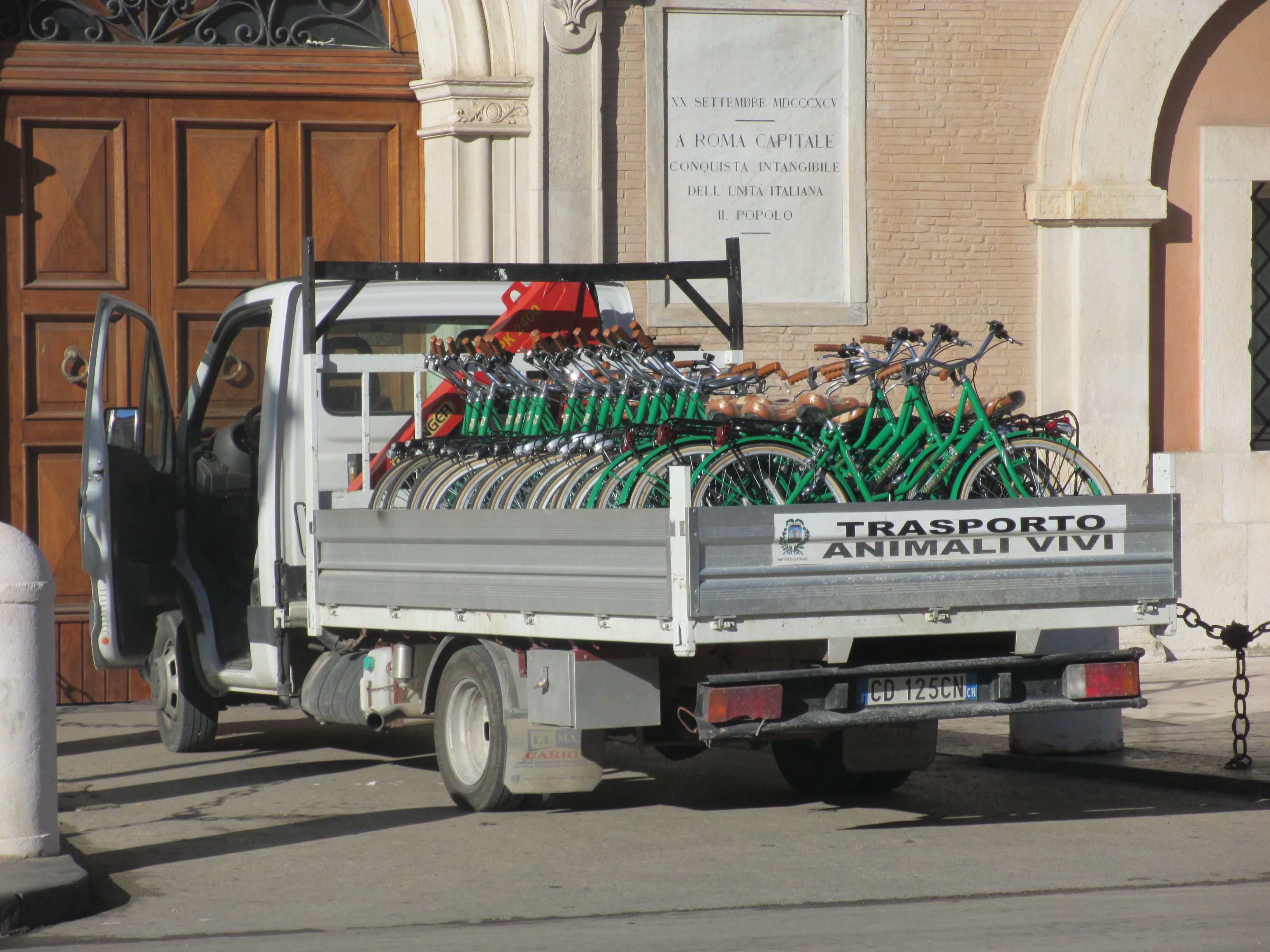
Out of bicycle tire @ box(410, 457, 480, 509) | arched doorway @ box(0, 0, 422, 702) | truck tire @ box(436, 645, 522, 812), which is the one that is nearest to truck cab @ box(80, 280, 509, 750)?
bicycle tire @ box(410, 457, 480, 509)

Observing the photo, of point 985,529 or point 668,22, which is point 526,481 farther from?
point 668,22

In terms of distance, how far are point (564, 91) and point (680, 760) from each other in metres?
5.28

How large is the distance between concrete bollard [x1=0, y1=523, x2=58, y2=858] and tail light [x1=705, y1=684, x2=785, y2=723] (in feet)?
7.43

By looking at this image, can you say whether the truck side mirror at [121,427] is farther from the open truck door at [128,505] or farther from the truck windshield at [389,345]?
the truck windshield at [389,345]

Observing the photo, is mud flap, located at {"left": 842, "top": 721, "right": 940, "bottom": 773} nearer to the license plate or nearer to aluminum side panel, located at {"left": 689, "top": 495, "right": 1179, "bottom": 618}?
the license plate

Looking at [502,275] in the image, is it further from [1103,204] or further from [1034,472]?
[1103,204]

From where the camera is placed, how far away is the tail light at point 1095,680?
6.99 metres

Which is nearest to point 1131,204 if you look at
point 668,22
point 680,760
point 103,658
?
point 668,22

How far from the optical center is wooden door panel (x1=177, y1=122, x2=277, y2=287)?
12.7 m

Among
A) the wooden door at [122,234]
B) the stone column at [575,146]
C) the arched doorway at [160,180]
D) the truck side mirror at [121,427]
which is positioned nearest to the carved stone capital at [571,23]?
the stone column at [575,146]

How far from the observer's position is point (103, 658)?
9.56 meters

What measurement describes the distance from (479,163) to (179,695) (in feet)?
15.2

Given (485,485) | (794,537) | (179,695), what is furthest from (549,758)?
(179,695)

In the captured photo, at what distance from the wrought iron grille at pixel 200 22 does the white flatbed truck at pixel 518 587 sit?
3556mm
